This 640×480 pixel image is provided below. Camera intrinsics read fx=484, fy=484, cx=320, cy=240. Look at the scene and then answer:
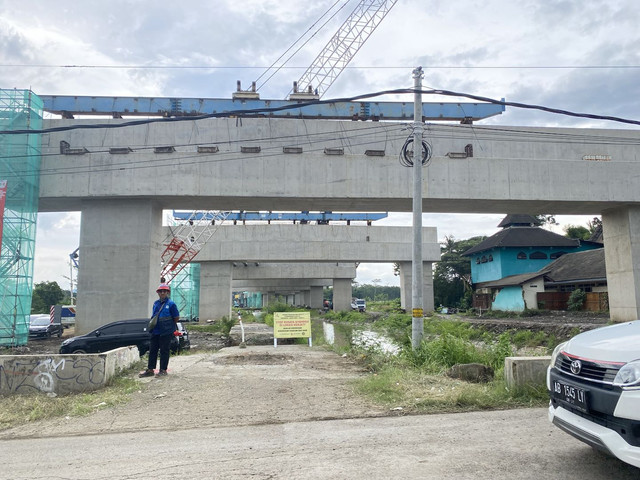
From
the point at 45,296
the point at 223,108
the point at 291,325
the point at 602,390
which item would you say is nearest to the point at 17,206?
the point at 223,108

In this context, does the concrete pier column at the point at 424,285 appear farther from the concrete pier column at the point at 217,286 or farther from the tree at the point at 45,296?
the tree at the point at 45,296

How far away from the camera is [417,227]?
10945mm

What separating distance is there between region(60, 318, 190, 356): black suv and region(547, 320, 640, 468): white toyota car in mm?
11845

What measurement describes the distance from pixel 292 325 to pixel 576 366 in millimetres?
14302

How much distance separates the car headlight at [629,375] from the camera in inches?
139

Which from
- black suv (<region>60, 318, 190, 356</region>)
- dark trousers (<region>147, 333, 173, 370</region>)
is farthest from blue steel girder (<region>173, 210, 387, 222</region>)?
dark trousers (<region>147, 333, 173, 370</region>)

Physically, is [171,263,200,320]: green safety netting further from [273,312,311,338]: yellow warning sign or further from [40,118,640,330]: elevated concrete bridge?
[273,312,311,338]: yellow warning sign

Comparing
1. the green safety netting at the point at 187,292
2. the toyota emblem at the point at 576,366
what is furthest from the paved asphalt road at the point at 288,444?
the green safety netting at the point at 187,292

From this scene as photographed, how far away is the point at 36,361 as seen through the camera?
317 inches

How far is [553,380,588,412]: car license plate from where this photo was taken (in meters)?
3.93

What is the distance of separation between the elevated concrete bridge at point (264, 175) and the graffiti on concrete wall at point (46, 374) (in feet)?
28.9

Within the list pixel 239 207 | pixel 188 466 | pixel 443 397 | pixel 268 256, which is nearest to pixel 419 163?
pixel 443 397

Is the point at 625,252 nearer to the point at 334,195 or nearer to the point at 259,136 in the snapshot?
the point at 334,195

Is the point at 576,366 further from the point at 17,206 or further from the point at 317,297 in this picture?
the point at 317,297
